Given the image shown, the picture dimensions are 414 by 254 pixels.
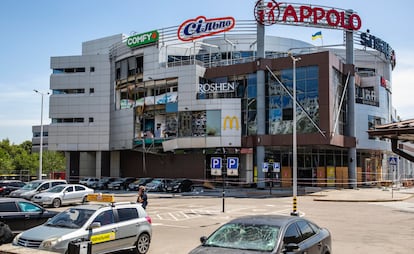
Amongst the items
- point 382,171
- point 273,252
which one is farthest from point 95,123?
point 273,252

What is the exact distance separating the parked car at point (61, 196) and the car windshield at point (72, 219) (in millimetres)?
17120

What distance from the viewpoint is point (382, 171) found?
209ft

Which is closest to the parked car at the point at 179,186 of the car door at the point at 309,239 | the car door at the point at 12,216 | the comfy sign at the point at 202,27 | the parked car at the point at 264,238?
the comfy sign at the point at 202,27

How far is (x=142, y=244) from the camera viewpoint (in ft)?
43.1

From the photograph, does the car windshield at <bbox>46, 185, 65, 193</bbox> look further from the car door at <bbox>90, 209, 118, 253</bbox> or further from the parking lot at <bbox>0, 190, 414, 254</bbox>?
the car door at <bbox>90, 209, 118, 253</bbox>

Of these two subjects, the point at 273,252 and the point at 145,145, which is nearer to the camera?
the point at 273,252

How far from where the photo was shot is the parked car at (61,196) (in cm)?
2834

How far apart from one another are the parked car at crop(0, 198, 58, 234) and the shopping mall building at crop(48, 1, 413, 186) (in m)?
28.5

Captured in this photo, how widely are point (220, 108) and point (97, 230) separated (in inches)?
1600

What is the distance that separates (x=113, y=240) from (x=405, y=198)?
31.7 meters

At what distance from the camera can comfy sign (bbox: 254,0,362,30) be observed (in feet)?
162

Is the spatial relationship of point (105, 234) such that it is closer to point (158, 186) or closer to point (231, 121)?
point (158, 186)

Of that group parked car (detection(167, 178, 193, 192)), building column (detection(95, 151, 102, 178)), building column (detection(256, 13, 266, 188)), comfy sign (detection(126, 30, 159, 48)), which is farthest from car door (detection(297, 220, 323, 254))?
building column (detection(95, 151, 102, 178))

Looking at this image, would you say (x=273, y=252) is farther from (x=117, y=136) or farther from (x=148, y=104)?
(x=117, y=136)
